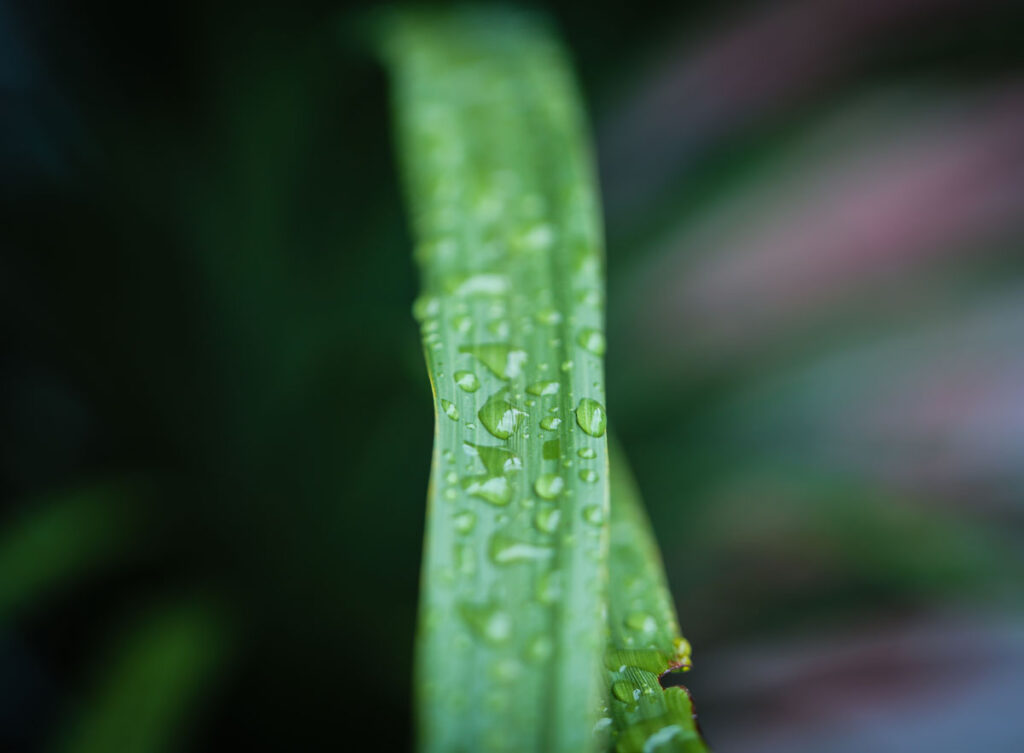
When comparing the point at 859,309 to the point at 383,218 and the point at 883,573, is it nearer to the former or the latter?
the point at 883,573

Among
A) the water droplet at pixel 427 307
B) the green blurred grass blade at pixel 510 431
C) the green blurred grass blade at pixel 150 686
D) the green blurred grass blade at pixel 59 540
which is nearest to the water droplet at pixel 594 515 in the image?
the green blurred grass blade at pixel 510 431

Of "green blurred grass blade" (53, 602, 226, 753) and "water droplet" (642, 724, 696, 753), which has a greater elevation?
"green blurred grass blade" (53, 602, 226, 753)

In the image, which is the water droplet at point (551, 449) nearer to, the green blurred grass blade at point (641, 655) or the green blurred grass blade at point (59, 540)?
the green blurred grass blade at point (641, 655)

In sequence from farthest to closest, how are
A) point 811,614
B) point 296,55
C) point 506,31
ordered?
point 811,614
point 296,55
point 506,31

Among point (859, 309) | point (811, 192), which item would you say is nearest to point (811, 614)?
point (859, 309)

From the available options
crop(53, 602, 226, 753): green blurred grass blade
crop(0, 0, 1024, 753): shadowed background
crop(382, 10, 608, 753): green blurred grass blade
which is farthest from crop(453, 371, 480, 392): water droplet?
crop(53, 602, 226, 753): green blurred grass blade

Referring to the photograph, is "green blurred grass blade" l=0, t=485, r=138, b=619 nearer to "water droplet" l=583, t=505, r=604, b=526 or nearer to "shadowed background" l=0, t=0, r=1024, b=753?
"shadowed background" l=0, t=0, r=1024, b=753
